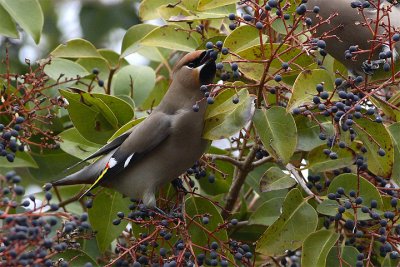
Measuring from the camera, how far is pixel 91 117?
297 centimetres

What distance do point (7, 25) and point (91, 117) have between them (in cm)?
43

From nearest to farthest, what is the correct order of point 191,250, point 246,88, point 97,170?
point 191,250 < point 246,88 < point 97,170

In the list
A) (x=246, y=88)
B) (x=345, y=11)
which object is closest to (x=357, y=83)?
(x=246, y=88)

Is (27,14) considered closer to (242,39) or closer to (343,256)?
(242,39)

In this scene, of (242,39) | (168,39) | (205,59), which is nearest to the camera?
(242,39)

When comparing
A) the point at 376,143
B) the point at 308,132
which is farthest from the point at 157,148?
the point at 376,143

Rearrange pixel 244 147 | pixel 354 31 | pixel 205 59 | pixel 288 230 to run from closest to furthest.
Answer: pixel 288 230, pixel 205 59, pixel 244 147, pixel 354 31

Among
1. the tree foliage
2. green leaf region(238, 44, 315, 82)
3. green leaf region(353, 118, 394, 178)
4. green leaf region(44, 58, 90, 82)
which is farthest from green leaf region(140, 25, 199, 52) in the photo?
green leaf region(353, 118, 394, 178)

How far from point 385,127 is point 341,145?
0.13 m

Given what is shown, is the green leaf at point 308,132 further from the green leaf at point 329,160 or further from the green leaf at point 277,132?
the green leaf at point 277,132

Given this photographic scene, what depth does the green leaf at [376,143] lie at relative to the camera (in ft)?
8.64

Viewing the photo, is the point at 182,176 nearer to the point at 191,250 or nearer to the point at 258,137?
the point at 258,137

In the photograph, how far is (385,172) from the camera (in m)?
2.65

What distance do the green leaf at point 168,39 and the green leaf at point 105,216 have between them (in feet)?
1.69
